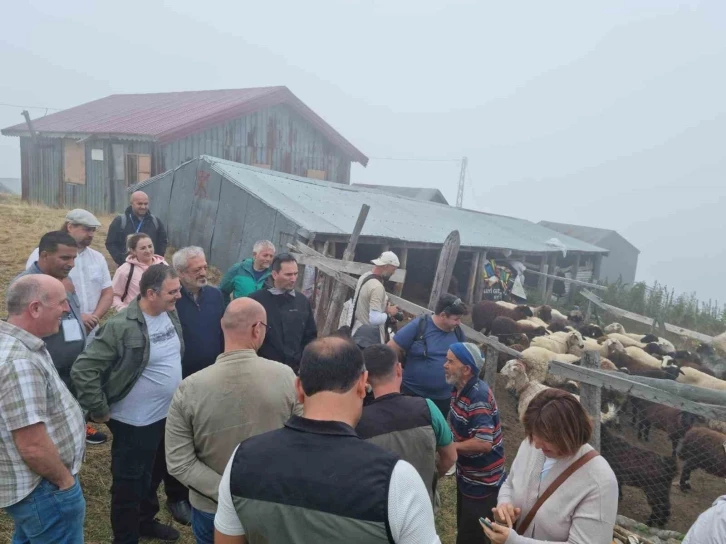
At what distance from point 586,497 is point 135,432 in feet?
8.90

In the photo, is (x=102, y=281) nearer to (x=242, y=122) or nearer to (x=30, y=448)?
(x=30, y=448)

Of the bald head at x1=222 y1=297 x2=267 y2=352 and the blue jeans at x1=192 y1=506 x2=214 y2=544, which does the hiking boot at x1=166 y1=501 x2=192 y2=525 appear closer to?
the blue jeans at x1=192 y1=506 x2=214 y2=544

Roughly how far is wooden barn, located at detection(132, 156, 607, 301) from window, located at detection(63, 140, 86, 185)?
22.4ft

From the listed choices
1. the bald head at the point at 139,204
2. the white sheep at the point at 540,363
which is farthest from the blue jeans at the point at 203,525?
the white sheep at the point at 540,363

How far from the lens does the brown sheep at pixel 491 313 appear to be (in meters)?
12.3

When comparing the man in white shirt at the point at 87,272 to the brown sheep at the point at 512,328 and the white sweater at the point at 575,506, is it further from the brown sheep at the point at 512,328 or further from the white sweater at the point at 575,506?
the brown sheep at the point at 512,328

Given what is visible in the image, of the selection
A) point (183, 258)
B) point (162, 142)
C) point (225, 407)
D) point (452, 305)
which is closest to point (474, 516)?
point (452, 305)

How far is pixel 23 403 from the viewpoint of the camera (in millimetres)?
2322

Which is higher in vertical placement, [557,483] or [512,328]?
[557,483]

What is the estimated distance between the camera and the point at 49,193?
68.2ft

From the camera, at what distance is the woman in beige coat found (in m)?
2.29

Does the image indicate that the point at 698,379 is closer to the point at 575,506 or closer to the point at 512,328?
the point at 512,328

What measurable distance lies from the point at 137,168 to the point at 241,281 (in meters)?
14.4

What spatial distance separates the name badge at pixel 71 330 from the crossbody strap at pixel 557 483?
3.14m
